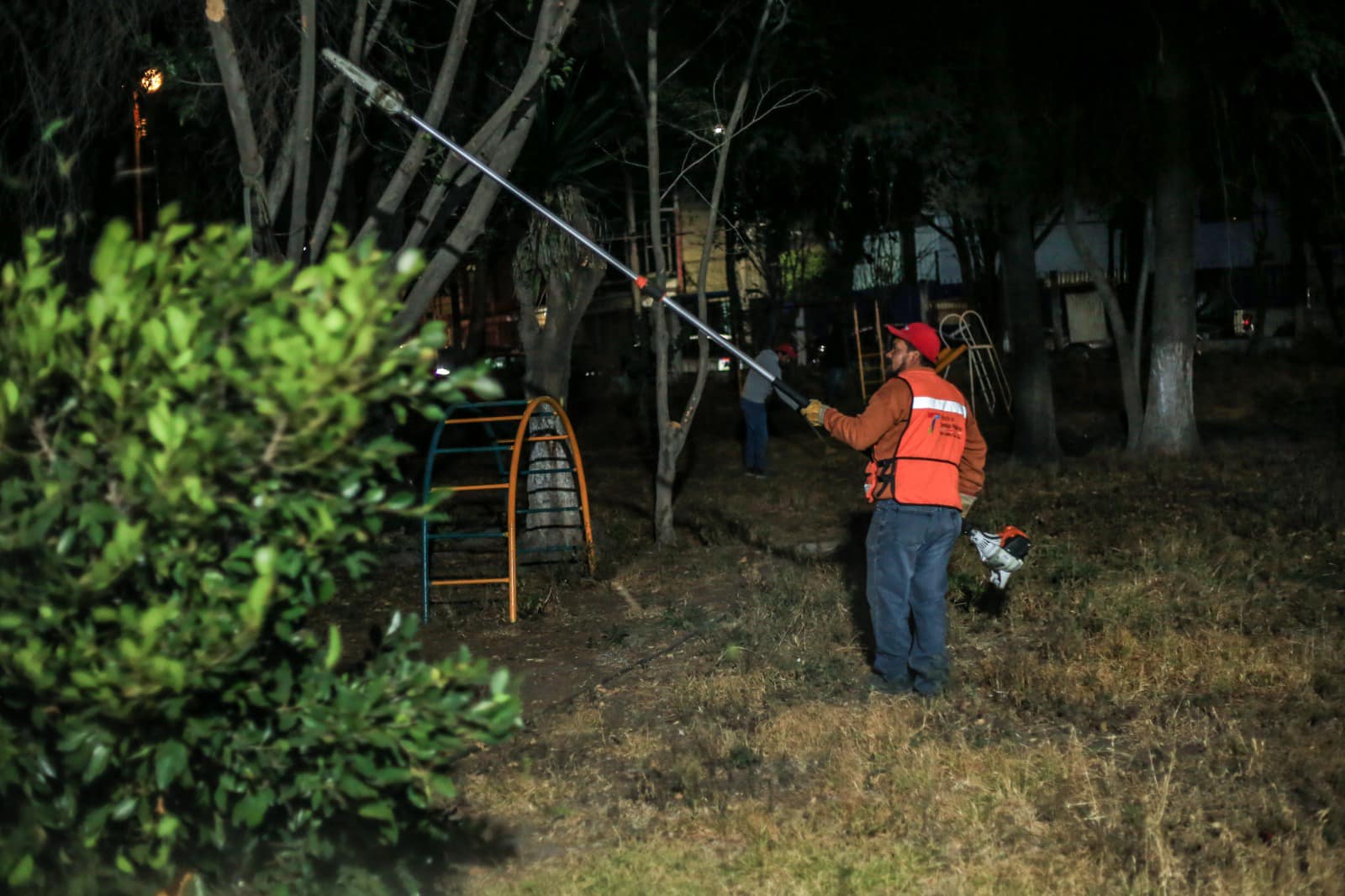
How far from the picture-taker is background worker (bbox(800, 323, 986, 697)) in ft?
22.5

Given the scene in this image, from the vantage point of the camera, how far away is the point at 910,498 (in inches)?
270

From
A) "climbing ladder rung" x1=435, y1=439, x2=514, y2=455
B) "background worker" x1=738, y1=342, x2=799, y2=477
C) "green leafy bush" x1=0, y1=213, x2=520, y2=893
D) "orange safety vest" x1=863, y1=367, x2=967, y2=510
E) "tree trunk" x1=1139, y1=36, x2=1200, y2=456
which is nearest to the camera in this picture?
"green leafy bush" x1=0, y1=213, x2=520, y2=893

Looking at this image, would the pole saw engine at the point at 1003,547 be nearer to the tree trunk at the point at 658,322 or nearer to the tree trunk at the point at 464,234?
the tree trunk at the point at 464,234

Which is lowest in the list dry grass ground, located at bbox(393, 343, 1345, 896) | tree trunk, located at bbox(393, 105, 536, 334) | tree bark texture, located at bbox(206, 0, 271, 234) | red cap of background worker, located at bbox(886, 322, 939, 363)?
dry grass ground, located at bbox(393, 343, 1345, 896)

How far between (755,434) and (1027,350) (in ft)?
11.2

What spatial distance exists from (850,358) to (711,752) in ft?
95.8

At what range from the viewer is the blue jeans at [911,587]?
6.93 m

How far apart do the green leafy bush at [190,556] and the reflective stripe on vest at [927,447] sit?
147 inches

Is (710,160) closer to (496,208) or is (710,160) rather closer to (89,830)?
(496,208)

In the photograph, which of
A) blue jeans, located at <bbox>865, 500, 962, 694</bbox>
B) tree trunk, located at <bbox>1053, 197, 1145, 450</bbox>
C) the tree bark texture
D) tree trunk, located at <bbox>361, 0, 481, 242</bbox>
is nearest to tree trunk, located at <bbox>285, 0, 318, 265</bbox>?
the tree bark texture

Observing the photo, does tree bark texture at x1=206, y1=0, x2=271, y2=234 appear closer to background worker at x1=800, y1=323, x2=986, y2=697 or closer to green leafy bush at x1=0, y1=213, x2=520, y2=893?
background worker at x1=800, y1=323, x2=986, y2=697

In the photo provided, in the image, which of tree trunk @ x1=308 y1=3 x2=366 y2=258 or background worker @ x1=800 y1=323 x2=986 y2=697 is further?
tree trunk @ x1=308 y1=3 x2=366 y2=258

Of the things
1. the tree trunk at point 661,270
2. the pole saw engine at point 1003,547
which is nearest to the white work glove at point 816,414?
the pole saw engine at point 1003,547

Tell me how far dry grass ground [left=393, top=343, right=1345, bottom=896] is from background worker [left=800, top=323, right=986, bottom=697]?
0.96ft
